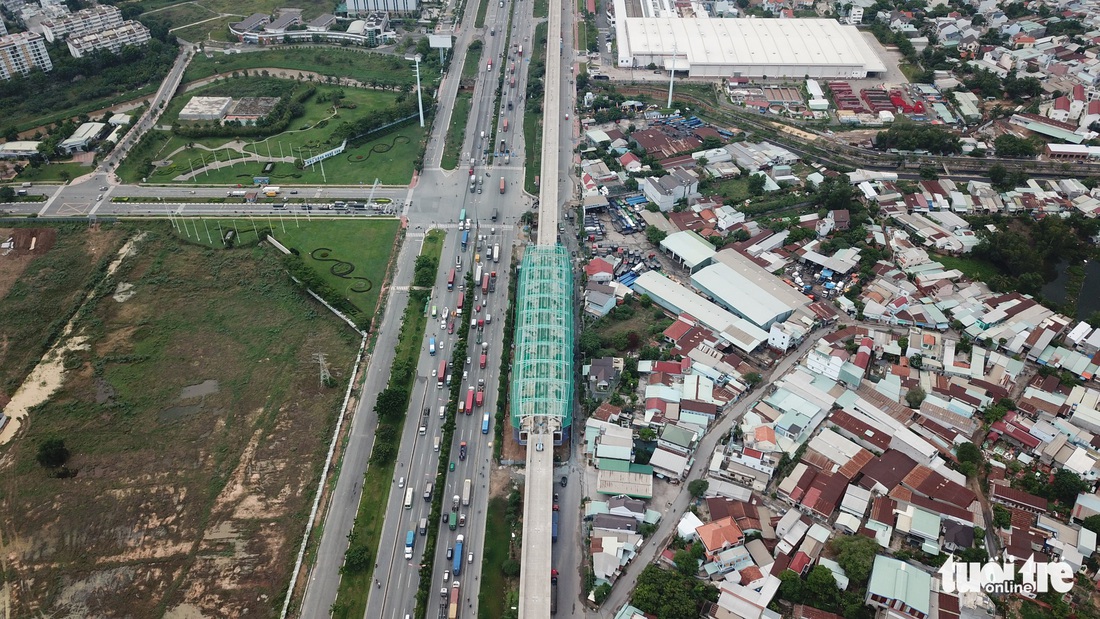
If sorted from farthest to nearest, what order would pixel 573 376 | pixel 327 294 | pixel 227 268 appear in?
pixel 227 268 → pixel 327 294 → pixel 573 376

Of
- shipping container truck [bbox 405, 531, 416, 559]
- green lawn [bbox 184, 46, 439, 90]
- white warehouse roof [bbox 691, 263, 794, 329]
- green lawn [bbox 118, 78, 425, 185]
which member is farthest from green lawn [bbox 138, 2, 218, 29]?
shipping container truck [bbox 405, 531, 416, 559]

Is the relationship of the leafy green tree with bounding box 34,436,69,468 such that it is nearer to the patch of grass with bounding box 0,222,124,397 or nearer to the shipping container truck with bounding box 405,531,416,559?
the patch of grass with bounding box 0,222,124,397

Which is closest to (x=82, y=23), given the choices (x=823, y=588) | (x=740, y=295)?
(x=740, y=295)

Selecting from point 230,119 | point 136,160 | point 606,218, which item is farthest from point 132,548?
point 230,119

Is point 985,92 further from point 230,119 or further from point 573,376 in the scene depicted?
point 230,119

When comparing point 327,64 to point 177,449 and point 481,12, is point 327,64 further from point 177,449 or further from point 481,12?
point 177,449

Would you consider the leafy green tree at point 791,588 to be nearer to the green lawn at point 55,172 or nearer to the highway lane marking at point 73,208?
the highway lane marking at point 73,208
